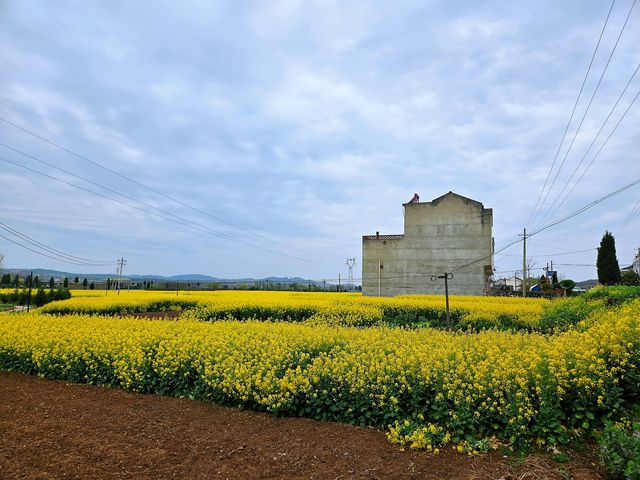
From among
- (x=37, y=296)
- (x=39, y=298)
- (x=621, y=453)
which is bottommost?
(x=621, y=453)

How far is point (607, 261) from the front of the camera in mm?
28906

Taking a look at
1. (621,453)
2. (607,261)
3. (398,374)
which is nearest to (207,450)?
(398,374)

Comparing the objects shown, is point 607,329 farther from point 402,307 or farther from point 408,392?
point 402,307

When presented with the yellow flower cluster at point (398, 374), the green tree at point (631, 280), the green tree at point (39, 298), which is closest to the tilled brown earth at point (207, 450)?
the yellow flower cluster at point (398, 374)

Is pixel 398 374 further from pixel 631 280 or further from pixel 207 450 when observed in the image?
pixel 631 280

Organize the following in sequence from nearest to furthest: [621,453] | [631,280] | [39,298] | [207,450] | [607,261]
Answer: [621,453], [207,450], [39,298], [631,280], [607,261]

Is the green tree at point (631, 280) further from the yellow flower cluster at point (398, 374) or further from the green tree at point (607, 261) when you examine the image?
the yellow flower cluster at point (398, 374)

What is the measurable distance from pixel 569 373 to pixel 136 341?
6144mm

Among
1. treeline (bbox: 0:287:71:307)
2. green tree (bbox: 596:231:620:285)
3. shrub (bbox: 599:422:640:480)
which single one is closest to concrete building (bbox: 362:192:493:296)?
green tree (bbox: 596:231:620:285)

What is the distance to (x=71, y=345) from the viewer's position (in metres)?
6.89

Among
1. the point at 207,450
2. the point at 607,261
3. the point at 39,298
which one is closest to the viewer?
the point at 207,450

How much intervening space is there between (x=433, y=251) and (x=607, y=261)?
1216 centimetres

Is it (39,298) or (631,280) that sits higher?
(631,280)

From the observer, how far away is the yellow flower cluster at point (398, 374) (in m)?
3.92
